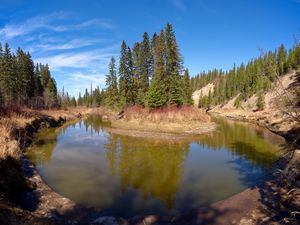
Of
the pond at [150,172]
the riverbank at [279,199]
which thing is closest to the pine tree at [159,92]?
the pond at [150,172]

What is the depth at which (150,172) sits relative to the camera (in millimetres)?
13305

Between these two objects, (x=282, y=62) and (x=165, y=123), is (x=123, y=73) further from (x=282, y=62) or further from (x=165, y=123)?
(x=282, y=62)

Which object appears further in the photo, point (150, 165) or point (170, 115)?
point (170, 115)

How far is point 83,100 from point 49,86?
185 feet

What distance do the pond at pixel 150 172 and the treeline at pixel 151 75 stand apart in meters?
16.0

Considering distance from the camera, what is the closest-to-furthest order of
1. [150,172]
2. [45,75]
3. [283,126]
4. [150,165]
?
[150,172]
[150,165]
[283,126]
[45,75]

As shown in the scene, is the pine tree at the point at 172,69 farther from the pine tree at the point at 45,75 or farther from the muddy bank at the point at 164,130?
the pine tree at the point at 45,75

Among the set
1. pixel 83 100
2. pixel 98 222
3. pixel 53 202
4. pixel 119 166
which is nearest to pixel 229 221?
pixel 98 222

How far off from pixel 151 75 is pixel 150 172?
37086mm

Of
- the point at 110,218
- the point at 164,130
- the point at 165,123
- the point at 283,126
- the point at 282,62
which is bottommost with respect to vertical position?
the point at 110,218

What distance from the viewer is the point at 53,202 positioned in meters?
8.81

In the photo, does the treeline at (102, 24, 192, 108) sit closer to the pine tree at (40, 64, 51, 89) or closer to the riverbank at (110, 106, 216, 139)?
the riverbank at (110, 106, 216, 139)

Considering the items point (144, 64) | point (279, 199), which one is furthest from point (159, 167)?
point (144, 64)

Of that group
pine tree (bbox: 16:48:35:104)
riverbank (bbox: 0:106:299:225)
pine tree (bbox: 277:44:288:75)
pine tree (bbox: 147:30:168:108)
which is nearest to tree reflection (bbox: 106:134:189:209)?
riverbank (bbox: 0:106:299:225)
